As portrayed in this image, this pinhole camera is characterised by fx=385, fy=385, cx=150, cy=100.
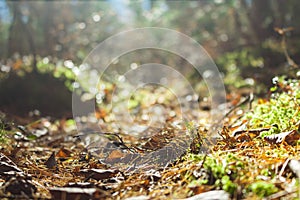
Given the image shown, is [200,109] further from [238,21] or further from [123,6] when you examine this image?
[123,6]

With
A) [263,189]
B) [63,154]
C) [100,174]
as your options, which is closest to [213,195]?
[263,189]

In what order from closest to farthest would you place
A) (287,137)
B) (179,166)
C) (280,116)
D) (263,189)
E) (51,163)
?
1. (263,189)
2. (179,166)
3. (287,137)
4. (51,163)
5. (280,116)

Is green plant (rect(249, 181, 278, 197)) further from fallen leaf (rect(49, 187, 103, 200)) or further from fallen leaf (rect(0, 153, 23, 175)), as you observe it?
fallen leaf (rect(0, 153, 23, 175))

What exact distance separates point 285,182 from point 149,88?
594 cm

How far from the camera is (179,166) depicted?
1893mm

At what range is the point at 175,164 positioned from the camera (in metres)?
2.00

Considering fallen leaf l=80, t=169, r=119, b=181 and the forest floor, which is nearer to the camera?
the forest floor

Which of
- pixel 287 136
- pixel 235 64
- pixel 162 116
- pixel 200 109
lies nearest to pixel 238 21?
pixel 235 64

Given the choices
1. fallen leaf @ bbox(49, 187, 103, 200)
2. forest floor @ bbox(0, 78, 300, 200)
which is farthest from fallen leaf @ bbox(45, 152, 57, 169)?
fallen leaf @ bbox(49, 187, 103, 200)

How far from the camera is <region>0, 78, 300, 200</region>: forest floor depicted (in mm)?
1530

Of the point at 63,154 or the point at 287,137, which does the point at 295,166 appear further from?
the point at 63,154

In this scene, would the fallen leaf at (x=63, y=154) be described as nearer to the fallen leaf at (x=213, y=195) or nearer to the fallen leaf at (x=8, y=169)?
the fallen leaf at (x=8, y=169)

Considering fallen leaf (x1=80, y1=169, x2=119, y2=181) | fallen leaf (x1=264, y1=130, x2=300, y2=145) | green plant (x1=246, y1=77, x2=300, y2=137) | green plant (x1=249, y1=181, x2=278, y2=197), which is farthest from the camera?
green plant (x1=246, y1=77, x2=300, y2=137)

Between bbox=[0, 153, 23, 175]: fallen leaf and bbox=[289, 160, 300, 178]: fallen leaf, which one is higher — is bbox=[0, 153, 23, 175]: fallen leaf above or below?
above
